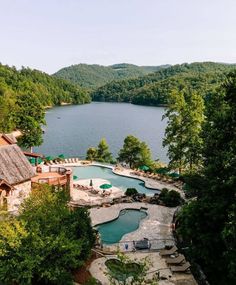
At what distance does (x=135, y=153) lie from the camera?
55.8 m

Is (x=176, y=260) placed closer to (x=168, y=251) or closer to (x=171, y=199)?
(x=168, y=251)

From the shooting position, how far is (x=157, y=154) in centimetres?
7269

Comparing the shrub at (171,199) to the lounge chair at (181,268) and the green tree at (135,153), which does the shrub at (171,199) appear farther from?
the green tree at (135,153)

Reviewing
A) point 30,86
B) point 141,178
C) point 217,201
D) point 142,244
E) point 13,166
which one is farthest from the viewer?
point 30,86

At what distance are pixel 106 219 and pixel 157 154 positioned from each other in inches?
1745

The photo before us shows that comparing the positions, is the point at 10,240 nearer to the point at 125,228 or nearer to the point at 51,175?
the point at 125,228

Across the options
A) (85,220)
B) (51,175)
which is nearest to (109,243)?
(85,220)

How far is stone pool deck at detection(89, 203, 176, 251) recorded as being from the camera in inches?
975

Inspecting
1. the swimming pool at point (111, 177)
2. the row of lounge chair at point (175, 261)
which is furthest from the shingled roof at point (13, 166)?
the row of lounge chair at point (175, 261)

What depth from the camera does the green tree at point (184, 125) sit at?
40312mm

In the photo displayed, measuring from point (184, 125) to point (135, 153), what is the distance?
52.2 ft

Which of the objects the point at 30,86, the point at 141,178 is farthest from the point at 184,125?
the point at 30,86

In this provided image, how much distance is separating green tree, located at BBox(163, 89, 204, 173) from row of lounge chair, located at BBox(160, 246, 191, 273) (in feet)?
59.4

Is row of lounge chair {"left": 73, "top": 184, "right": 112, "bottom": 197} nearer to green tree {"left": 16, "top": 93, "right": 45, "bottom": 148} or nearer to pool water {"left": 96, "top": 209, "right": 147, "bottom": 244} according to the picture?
pool water {"left": 96, "top": 209, "right": 147, "bottom": 244}
